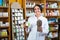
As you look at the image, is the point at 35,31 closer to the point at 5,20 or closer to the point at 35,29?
the point at 35,29

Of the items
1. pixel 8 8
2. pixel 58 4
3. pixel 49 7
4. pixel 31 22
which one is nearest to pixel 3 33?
pixel 8 8

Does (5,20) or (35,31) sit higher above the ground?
(35,31)

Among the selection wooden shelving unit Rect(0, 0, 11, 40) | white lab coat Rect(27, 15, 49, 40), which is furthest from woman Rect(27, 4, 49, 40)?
wooden shelving unit Rect(0, 0, 11, 40)

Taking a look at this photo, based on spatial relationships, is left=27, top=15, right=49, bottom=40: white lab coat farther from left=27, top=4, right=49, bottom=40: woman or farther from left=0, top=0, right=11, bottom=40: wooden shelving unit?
left=0, top=0, right=11, bottom=40: wooden shelving unit

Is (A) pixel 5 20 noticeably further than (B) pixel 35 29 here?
Yes

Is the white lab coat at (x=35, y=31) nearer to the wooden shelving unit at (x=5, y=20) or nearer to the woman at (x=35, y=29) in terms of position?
the woman at (x=35, y=29)

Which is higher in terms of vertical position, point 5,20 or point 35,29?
point 35,29

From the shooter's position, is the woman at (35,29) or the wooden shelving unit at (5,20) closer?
the woman at (35,29)

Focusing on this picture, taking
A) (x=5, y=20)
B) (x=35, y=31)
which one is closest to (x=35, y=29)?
(x=35, y=31)

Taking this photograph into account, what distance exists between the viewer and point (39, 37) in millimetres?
2713

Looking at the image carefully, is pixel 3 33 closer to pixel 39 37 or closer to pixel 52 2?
pixel 52 2

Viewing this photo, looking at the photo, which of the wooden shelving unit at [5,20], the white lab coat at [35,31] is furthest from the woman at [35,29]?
the wooden shelving unit at [5,20]

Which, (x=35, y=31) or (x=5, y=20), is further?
(x=5, y=20)

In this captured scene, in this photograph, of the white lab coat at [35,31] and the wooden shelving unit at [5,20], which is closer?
the white lab coat at [35,31]
